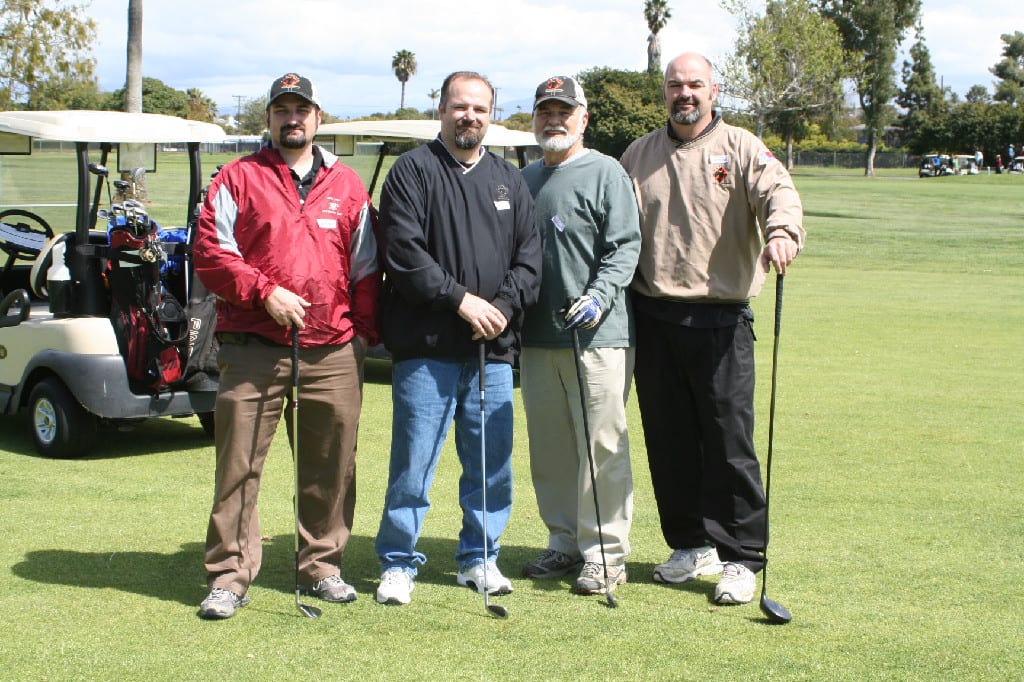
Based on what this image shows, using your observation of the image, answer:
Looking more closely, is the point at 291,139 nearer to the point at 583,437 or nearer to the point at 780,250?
the point at 583,437

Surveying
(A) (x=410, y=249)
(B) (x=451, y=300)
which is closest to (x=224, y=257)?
(A) (x=410, y=249)

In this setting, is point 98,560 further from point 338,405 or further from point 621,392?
point 621,392

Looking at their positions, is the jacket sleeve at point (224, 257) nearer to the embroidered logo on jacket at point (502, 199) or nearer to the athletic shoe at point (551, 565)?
the embroidered logo on jacket at point (502, 199)

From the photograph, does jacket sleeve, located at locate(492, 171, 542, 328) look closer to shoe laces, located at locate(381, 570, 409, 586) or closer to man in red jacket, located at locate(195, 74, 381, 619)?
man in red jacket, located at locate(195, 74, 381, 619)

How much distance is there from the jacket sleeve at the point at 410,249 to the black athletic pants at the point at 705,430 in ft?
3.07

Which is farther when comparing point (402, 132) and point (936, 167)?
point (936, 167)

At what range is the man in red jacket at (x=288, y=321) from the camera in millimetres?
4391

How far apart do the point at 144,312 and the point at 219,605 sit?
117 inches

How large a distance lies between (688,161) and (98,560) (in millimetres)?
2898

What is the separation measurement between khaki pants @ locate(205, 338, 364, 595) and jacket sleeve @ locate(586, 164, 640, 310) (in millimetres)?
983

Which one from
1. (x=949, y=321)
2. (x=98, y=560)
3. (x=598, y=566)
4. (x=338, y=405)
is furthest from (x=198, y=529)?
(x=949, y=321)

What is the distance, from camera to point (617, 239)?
4711mm

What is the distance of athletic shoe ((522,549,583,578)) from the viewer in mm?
4969

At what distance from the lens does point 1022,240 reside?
2664 cm
